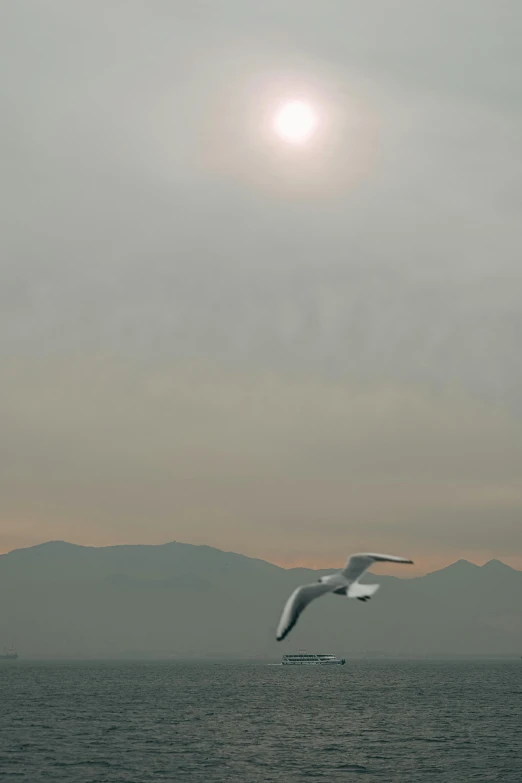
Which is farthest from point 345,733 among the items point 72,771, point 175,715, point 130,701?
point 130,701

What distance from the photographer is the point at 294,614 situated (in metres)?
24.7

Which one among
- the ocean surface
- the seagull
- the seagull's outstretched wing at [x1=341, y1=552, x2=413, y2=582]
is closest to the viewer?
the seagull

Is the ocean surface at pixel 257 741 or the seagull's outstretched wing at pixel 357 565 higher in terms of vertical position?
the seagull's outstretched wing at pixel 357 565

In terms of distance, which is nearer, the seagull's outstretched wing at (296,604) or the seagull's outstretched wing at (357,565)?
the seagull's outstretched wing at (296,604)

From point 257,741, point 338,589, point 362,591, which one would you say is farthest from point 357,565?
point 257,741

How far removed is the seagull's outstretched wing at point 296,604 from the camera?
2323cm

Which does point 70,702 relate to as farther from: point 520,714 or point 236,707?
Answer: point 520,714

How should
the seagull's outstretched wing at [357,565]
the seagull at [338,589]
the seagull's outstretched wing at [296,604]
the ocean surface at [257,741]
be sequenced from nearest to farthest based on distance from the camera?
the seagull's outstretched wing at [296,604], the seagull at [338,589], the seagull's outstretched wing at [357,565], the ocean surface at [257,741]

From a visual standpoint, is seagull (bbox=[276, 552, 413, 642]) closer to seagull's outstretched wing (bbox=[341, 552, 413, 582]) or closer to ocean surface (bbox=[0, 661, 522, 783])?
seagull's outstretched wing (bbox=[341, 552, 413, 582])

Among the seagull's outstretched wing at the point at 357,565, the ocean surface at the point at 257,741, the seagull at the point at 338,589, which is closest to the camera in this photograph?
the seagull at the point at 338,589

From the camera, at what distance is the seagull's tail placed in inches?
941

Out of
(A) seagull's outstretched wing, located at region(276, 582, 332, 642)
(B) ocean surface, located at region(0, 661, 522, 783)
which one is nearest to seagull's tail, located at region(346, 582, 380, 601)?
(A) seagull's outstretched wing, located at region(276, 582, 332, 642)

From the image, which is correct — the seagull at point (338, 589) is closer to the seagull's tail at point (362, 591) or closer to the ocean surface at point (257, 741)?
the seagull's tail at point (362, 591)

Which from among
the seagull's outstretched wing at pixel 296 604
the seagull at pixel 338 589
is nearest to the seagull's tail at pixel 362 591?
the seagull at pixel 338 589
